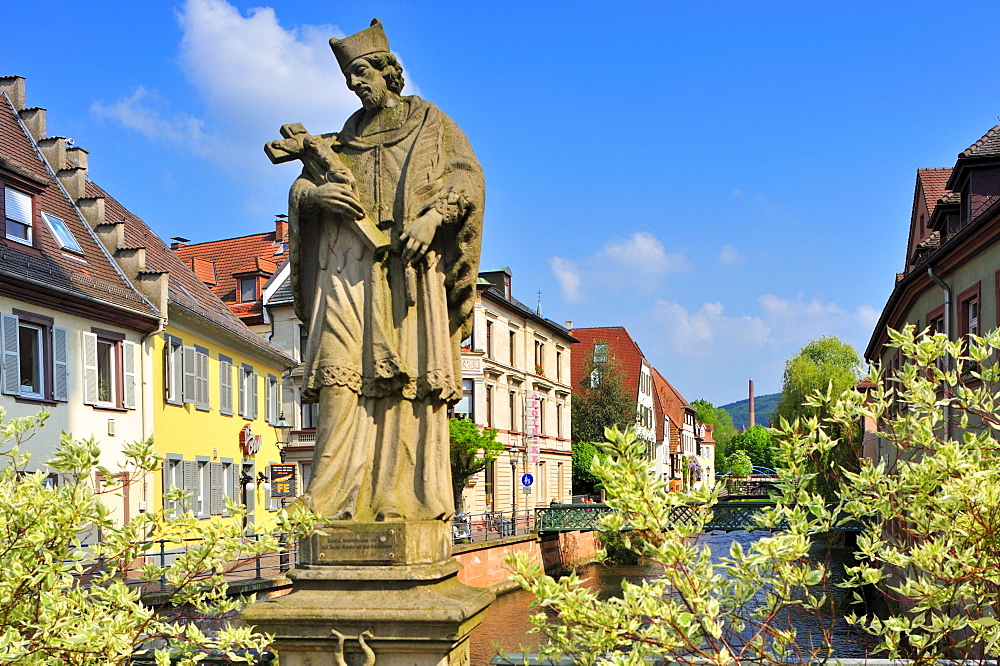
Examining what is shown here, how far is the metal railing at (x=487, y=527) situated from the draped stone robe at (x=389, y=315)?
83.5ft

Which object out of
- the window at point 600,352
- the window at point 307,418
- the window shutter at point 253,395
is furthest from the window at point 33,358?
the window at point 600,352

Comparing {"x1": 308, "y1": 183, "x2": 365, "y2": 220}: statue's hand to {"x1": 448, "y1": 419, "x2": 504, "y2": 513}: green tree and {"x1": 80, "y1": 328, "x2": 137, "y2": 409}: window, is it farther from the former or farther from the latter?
{"x1": 448, "y1": 419, "x2": 504, "y2": 513}: green tree

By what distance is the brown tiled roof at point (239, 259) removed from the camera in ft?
142

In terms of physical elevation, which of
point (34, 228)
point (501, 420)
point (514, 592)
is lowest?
point (514, 592)

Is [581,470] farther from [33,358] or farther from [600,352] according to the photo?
[33,358]

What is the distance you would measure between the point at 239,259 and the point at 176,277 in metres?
17.5

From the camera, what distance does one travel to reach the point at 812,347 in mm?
68250

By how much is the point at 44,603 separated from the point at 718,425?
162247 millimetres

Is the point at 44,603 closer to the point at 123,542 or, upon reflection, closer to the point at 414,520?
the point at 123,542

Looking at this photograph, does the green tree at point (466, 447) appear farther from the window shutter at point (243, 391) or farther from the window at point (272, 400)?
the window shutter at point (243, 391)

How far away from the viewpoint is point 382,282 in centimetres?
485

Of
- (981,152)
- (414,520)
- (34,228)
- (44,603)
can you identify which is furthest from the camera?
(34,228)

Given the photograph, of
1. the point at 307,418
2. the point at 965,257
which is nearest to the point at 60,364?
the point at 965,257

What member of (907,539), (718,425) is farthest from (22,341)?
(718,425)
